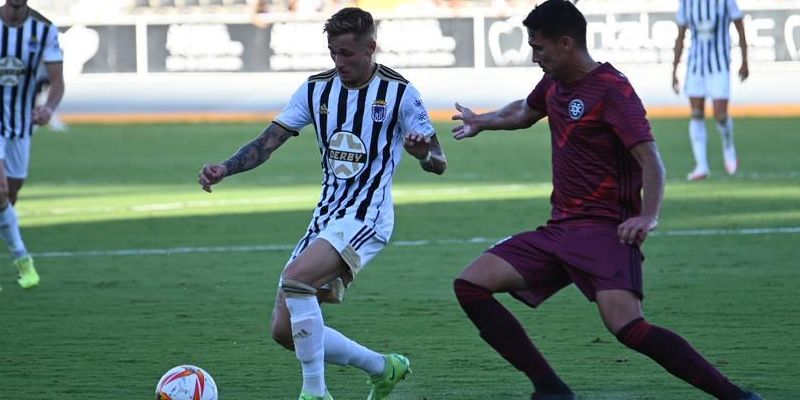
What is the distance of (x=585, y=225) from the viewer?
6223mm

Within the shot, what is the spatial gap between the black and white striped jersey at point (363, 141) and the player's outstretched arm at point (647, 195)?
103cm

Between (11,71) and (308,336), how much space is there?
547cm

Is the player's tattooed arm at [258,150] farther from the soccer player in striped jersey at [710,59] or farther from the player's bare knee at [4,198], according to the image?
the soccer player in striped jersey at [710,59]

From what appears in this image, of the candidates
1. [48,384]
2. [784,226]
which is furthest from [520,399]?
[784,226]

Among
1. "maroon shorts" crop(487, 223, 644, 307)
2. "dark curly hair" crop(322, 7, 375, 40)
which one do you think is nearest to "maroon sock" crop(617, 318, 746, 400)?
"maroon shorts" crop(487, 223, 644, 307)

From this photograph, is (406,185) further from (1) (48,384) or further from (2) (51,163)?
(1) (48,384)

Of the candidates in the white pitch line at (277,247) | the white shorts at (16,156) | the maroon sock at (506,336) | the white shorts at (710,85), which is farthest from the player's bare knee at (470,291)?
the white shorts at (710,85)

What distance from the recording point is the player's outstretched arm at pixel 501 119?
6.63m

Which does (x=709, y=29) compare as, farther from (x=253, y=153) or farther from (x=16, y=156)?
(x=253, y=153)

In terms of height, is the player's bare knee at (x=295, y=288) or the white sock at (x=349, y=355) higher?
the player's bare knee at (x=295, y=288)

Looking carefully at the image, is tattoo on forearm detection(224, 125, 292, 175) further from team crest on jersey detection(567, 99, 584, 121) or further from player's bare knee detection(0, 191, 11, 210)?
player's bare knee detection(0, 191, 11, 210)

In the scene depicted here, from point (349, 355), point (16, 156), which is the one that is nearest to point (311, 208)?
point (16, 156)

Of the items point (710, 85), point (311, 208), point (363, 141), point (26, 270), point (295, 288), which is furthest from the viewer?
point (710, 85)

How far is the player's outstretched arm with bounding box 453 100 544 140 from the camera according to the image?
6.63 meters
